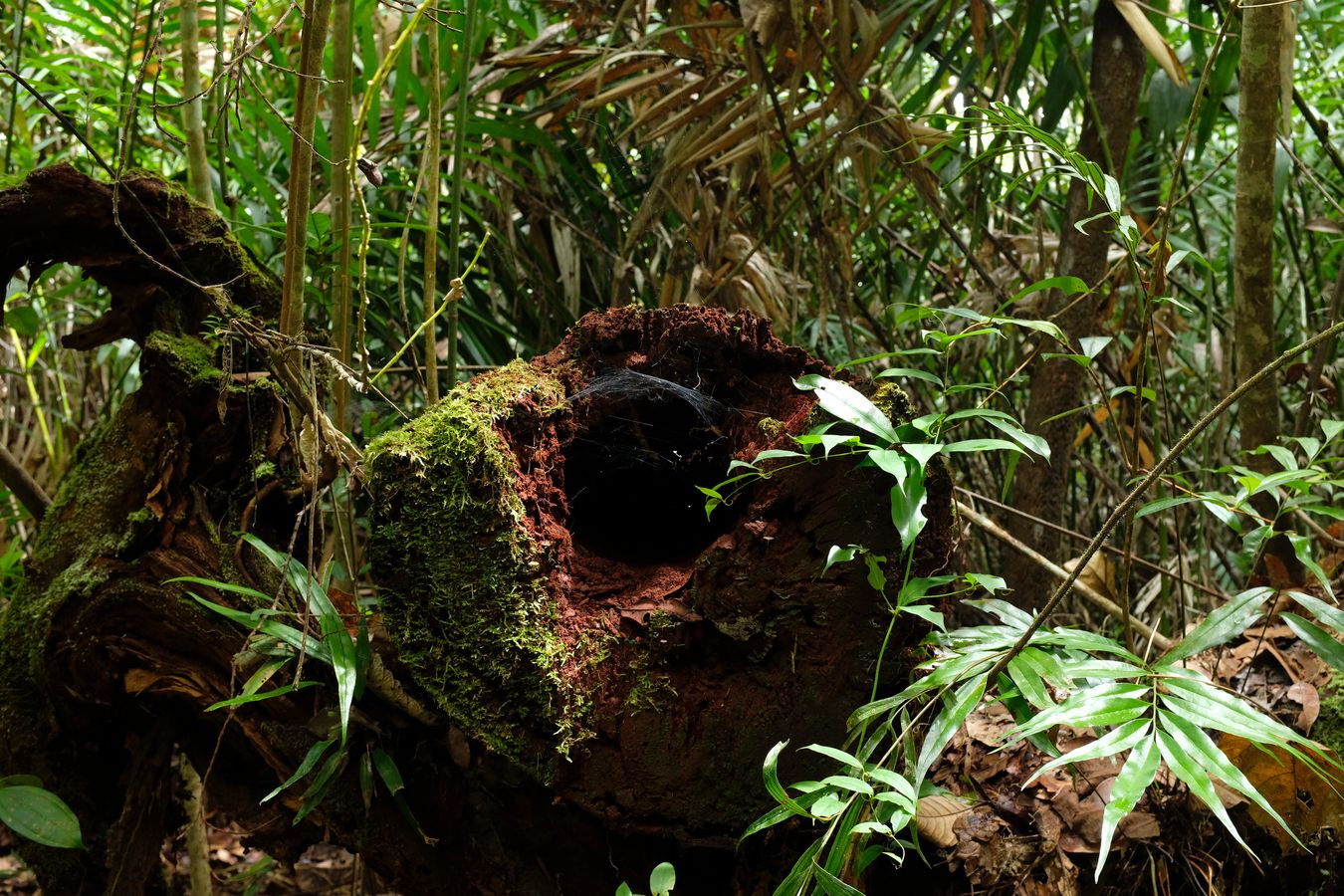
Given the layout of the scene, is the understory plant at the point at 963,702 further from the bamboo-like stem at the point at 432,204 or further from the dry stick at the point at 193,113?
the dry stick at the point at 193,113

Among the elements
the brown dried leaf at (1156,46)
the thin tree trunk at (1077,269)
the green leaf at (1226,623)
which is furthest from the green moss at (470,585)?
the brown dried leaf at (1156,46)

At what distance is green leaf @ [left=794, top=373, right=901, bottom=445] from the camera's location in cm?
117

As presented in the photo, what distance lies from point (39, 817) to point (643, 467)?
95 cm

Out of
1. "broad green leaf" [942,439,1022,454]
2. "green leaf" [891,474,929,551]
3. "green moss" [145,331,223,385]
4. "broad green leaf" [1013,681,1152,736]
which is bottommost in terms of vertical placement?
"broad green leaf" [1013,681,1152,736]

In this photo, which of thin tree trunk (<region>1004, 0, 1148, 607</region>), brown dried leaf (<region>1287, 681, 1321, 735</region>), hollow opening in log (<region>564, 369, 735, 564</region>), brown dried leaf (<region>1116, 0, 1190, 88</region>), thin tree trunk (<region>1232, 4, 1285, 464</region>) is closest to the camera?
hollow opening in log (<region>564, 369, 735, 564</region>)

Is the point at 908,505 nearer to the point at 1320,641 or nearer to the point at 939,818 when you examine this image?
the point at 939,818

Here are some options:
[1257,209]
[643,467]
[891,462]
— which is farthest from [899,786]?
[1257,209]

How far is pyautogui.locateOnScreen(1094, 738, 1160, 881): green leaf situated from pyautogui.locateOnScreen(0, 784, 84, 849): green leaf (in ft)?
4.14

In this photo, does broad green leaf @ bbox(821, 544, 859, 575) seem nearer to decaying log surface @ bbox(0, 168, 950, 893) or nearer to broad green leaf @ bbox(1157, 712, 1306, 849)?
decaying log surface @ bbox(0, 168, 950, 893)

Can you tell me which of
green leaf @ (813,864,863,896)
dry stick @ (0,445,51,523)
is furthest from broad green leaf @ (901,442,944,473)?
dry stick @ (0,445,51,523)

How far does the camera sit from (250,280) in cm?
164

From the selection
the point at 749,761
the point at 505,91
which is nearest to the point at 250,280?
the point at 749,761

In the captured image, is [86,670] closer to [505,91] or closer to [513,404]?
[513,404]

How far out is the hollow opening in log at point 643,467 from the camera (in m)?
1.47
